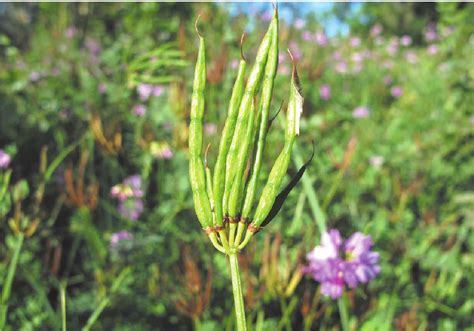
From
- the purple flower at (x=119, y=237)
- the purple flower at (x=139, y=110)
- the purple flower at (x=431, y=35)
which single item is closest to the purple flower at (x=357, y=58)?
the purple flower at (x=431, y=35)

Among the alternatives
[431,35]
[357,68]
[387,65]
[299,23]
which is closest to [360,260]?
[357,68]

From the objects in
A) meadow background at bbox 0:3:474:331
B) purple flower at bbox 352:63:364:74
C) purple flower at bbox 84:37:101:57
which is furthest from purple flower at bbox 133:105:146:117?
purple flower at bbox 352:63:364:74

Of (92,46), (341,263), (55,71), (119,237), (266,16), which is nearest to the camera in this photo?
(341,263)

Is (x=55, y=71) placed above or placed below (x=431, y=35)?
below

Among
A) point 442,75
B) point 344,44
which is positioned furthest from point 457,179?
point 344,44

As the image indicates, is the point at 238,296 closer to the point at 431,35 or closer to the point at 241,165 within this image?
the point at 241,165

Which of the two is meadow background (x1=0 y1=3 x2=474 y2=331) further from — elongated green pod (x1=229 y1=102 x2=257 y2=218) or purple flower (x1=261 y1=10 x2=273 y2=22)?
elongated green pod (x1=229 y1=102 x2=257 y2=218)

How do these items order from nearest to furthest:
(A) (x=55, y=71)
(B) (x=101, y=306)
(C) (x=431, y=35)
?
(B) (x=101, y=306)
(A) (x=55, y=71)
(C) (x=431, y=35)
